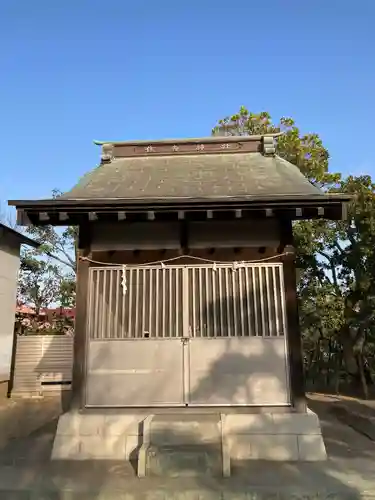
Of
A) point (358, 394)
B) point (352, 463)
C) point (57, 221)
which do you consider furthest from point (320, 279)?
point (57, 221)

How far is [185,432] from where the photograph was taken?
5.15 meters

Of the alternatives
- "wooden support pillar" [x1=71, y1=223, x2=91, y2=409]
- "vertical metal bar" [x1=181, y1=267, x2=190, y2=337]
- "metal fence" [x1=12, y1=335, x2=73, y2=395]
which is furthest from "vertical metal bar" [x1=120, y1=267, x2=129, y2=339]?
"metal fence" [x1=12, y1=335, x2=73, y2=395]

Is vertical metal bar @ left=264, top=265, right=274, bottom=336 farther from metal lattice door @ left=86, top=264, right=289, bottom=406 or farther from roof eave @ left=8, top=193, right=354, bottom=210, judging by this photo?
roof eave @ left=8, top=193, right=354, bottom=210

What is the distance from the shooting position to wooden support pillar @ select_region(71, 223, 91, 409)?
5754 mm

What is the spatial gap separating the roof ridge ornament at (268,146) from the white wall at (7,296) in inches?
300

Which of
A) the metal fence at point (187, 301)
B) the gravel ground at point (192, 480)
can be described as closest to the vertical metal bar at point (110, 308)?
the metal fence at point (187, 301)

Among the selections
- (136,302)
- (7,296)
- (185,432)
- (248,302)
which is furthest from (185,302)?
(7,296)

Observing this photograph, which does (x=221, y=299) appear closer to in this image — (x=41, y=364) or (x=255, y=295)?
(x=255, y=295)

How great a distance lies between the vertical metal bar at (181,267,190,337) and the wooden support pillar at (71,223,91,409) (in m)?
1.44

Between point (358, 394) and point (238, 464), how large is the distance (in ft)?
32.6

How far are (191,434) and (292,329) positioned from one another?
2.00m

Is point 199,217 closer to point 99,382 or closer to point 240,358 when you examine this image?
point 240,358

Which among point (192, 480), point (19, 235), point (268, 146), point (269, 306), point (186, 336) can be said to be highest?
point (268, 146)

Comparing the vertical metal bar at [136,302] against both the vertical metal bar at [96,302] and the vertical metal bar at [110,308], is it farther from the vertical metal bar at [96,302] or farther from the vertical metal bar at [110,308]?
the vertical metal bar at [96,302]
